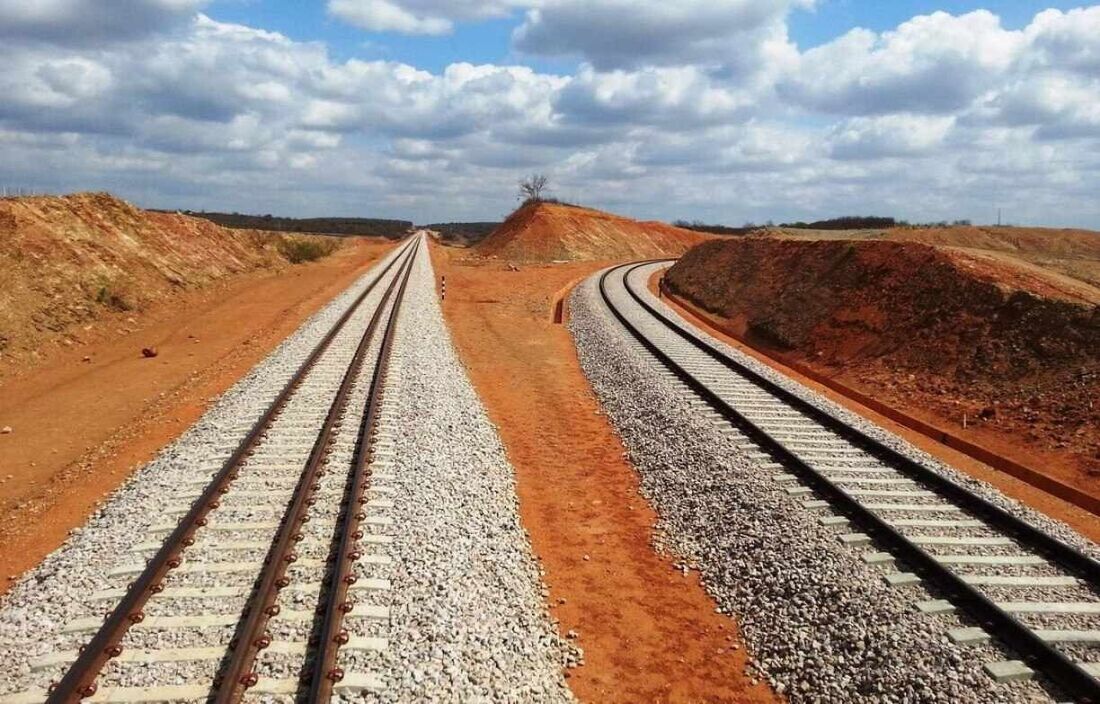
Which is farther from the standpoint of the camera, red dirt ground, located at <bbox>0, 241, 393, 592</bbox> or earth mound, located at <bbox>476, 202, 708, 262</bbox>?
earth mound, located at <bbox>476, 202, 708, 262</bbox>

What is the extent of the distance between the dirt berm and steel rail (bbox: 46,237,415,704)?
13.2 m

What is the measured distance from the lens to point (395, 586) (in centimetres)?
614

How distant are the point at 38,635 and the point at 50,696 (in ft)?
4.13

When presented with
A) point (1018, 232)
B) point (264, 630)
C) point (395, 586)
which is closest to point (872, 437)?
point (395, 586)

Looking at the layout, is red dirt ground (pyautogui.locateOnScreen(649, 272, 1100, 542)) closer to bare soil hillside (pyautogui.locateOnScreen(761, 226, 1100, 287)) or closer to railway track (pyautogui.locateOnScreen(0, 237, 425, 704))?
railway track (pyautogui.locateOnScreen(0, 237, 425, 704))

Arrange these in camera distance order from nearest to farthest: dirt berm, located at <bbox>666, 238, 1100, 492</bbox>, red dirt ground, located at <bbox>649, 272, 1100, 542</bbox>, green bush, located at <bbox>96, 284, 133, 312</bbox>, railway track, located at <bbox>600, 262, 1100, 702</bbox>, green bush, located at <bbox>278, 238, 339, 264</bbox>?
railway track, located at <bbox>600, 262, 1100, 702</bbox> → red dirt ground, located at <bbox>649, 272, 1100, 542</bbox> → dirt berm, located at <bbox>666, 238, 1100, 492</bbox> → green bush, located at <bbox>96, 284, 133, 312</bbox> → green bush, located at <bbox>278, 238, 339, 264</bbox>

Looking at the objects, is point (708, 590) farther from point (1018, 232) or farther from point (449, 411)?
point (1018, 232)

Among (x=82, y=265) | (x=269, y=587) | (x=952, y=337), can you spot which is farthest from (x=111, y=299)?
(x=952, y=337)

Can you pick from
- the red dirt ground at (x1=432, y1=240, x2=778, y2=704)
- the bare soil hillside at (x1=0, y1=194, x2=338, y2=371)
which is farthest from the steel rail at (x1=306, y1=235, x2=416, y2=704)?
the bare soil hillside at (x1=0, y1=194, x2=338, y2=371)

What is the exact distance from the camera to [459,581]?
21.3 feet

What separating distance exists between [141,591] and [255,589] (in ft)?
3.11

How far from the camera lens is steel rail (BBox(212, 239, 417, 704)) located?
15.7ft

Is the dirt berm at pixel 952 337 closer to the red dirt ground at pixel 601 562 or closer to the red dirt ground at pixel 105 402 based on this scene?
the red dirt ground at pixel 601 562

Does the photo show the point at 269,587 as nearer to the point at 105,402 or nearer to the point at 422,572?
the point at 422,572
